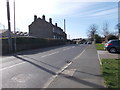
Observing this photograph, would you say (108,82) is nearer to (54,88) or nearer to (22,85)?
(54,88)

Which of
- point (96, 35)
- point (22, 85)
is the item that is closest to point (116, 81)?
point (22, 85)

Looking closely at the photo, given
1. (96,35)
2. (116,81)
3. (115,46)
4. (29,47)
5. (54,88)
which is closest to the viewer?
(54,88)

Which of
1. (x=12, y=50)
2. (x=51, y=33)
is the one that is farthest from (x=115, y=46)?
(x=51, y=33)

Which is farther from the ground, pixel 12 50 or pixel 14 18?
pixel 14 18

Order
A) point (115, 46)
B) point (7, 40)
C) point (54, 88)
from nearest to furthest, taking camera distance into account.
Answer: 1. point (54, 88)
2. point (115, 46)
3. point (7, 40)

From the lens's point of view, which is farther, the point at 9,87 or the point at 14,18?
the point at 14,18

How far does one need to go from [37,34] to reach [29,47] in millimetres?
32168

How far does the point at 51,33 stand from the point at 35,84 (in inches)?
2175

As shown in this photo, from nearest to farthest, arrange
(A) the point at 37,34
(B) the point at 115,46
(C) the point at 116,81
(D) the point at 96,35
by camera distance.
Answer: (C) the point at 116,81 < (B) the point at 115,46 < (A) the point at 37,34 < (D) the point at 96,35

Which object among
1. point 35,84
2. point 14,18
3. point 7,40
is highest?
point 14,18

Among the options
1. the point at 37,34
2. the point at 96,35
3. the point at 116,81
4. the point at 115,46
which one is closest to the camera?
the point at 116,81

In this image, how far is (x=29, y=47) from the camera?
94.8 feet

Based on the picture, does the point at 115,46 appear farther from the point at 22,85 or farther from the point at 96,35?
Answer: the point at 96,35

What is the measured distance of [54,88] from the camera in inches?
207
